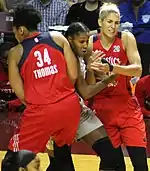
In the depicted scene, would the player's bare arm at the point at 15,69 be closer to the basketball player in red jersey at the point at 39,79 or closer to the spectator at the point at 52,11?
the basketball player in red jersey at the point at 39,79

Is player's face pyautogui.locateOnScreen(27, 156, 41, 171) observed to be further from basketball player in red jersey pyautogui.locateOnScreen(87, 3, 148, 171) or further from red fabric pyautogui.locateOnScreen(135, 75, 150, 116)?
red fabric pyautogui.locateOnScreen(135, 75, 150, 116)

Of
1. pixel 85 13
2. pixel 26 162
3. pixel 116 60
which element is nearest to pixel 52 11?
pixel 85 13

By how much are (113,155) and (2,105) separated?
291 cm

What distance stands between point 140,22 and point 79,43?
11.2ft

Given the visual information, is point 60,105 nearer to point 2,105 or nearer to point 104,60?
Answer: point 104,60

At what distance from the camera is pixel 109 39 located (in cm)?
410

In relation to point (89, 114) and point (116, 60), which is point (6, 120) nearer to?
point (89, 114)

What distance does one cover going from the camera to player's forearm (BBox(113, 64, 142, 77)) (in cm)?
381

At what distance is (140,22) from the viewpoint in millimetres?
7113

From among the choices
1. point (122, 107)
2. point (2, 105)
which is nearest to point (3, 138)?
point (2, 105)

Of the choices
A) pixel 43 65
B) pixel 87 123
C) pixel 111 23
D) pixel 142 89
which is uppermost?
pixel 111 23

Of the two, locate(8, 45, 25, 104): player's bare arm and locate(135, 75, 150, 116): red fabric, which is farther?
locate(135, 75, 150, 116): red fabric

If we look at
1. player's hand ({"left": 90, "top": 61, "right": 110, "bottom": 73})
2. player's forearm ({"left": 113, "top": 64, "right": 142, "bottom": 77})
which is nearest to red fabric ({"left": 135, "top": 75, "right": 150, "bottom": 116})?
player's forearm ({"left": 113, "top": 64, "right": 142, "bottom": 77})

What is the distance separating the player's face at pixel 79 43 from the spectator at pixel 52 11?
142 inches
